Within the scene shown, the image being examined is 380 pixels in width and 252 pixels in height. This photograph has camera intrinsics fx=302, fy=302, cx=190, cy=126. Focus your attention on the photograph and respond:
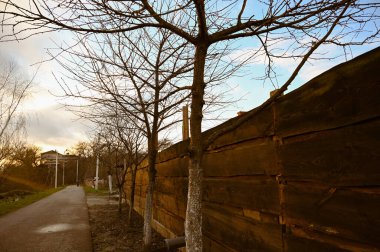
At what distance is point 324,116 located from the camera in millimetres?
2080

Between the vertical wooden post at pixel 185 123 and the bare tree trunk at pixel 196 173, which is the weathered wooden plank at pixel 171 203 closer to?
the vertical wooden post at pixel 185 123

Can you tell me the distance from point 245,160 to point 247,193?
335mm

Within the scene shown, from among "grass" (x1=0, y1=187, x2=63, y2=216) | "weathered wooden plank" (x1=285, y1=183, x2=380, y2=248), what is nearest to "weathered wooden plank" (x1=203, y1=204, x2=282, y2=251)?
"weathered wooden plank" (x1=285, y1=183, x2=380, y2=248)

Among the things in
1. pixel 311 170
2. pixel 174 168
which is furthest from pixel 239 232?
pixel 174 168

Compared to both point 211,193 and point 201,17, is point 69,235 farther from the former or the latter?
point 201,17

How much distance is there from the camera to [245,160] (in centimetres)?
313

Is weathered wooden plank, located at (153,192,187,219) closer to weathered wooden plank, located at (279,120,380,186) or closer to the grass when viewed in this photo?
weathered wooden plank, located at (279,120,380,186)

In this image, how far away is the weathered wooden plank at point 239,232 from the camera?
2633 mm

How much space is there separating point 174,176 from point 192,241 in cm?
364


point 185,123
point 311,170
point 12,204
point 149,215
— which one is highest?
point 185,123

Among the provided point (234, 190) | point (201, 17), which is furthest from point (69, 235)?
point (201, 17)

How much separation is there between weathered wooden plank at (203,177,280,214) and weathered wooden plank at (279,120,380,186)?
0.30 meters

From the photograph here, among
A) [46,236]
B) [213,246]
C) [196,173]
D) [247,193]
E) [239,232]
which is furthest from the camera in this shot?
[46,236]

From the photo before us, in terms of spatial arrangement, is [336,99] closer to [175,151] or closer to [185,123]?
[185,123]
